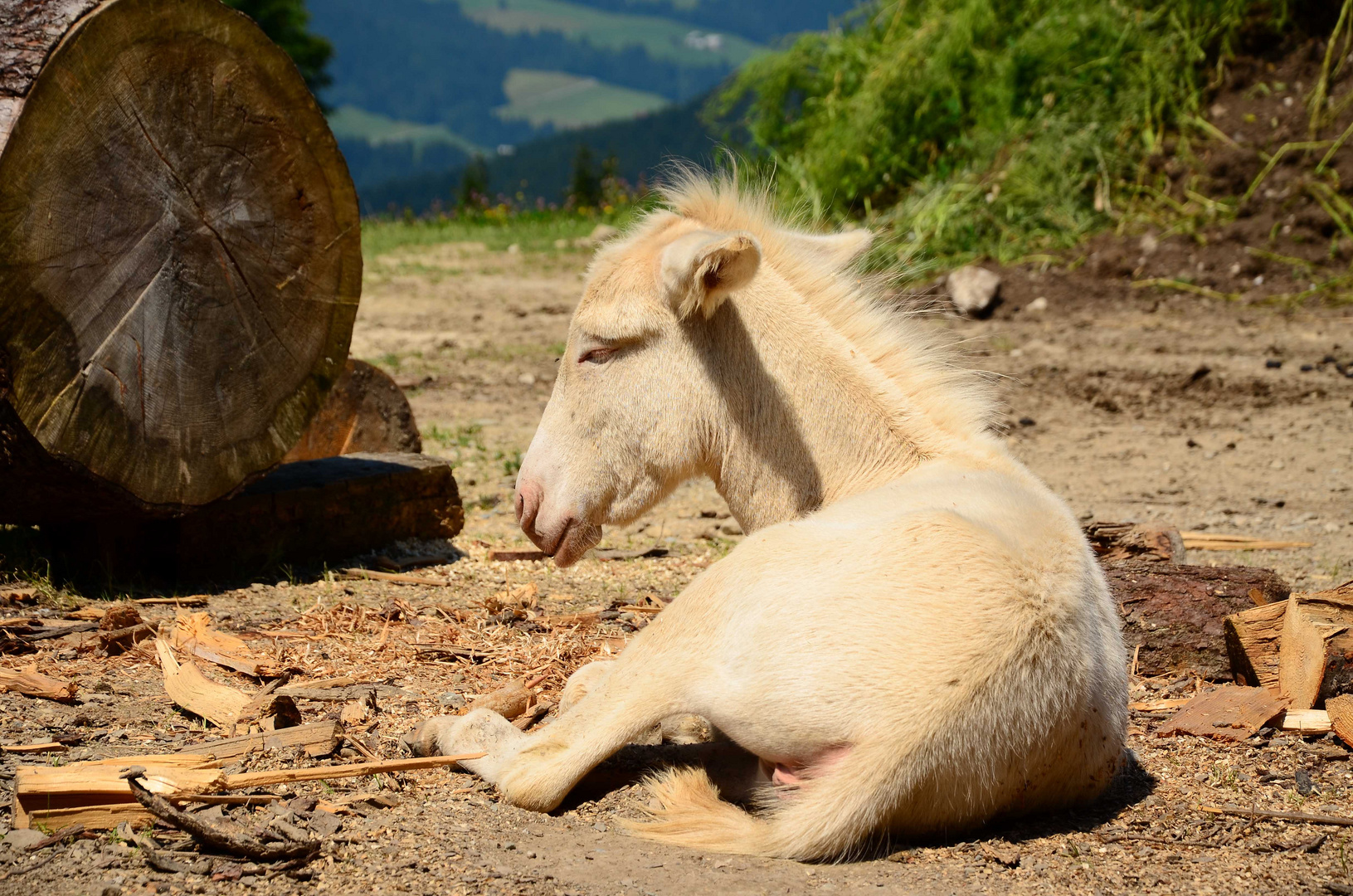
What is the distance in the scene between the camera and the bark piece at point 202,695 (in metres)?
3.38

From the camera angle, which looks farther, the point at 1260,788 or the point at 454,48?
the point at 454,48

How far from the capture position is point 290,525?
4.90 m

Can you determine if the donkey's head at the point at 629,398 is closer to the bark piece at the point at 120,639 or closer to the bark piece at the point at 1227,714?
the bark piece at the point at 120,639

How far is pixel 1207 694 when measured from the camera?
146 inches

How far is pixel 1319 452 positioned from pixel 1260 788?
14.3 feet

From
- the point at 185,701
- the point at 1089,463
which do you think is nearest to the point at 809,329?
the point at 185,701

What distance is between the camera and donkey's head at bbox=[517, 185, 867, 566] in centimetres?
356

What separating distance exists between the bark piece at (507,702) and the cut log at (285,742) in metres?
0.43

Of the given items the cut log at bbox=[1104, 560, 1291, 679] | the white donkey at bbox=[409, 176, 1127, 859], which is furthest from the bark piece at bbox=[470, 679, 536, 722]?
the cut log at bbox=[1104, 560, 1291, 679]

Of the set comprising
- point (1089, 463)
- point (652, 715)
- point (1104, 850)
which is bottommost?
point (1089, 463)

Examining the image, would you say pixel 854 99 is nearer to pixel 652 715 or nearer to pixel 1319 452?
pixel 1319 452

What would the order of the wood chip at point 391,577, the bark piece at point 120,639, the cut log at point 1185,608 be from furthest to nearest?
the wood chip at point 391,577
the cut log at point 1185,608
the bark piece at point 120,639

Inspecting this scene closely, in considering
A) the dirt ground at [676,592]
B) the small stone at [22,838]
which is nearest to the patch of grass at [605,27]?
the dirt ground at [676,592]

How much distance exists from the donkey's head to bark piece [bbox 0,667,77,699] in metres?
1.46
